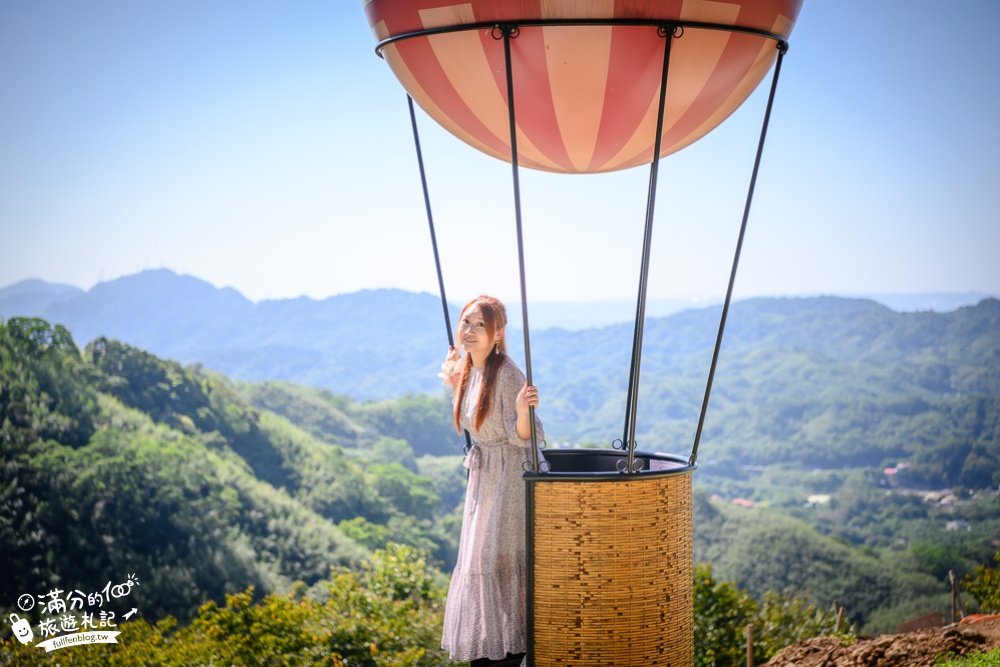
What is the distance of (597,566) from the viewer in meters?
3.97

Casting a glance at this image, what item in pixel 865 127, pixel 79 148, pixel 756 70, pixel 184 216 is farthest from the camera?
pixel 184 216

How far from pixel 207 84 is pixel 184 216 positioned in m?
3.62

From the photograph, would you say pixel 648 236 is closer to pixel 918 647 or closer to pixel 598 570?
pixel 598 570

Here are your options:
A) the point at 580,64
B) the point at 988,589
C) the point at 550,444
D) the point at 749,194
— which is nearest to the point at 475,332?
the point at 580,64

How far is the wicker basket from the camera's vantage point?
394 centimetres

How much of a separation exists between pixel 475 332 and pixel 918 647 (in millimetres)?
2498

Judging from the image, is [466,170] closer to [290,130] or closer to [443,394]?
[290,130]

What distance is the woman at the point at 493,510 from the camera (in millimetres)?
4199

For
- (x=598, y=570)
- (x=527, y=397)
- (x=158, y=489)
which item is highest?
(x=527, y=397)

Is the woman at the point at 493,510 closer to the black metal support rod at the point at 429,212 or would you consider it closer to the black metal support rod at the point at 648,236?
the black metal support rod at the point at 429,212

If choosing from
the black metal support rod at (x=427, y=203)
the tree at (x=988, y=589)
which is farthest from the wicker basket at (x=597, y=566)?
the tree at (x=988, y=589)

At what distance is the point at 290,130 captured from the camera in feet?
81.1

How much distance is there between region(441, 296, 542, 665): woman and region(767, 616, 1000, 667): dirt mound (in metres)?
1.66

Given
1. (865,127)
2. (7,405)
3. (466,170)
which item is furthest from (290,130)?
(865,127)
